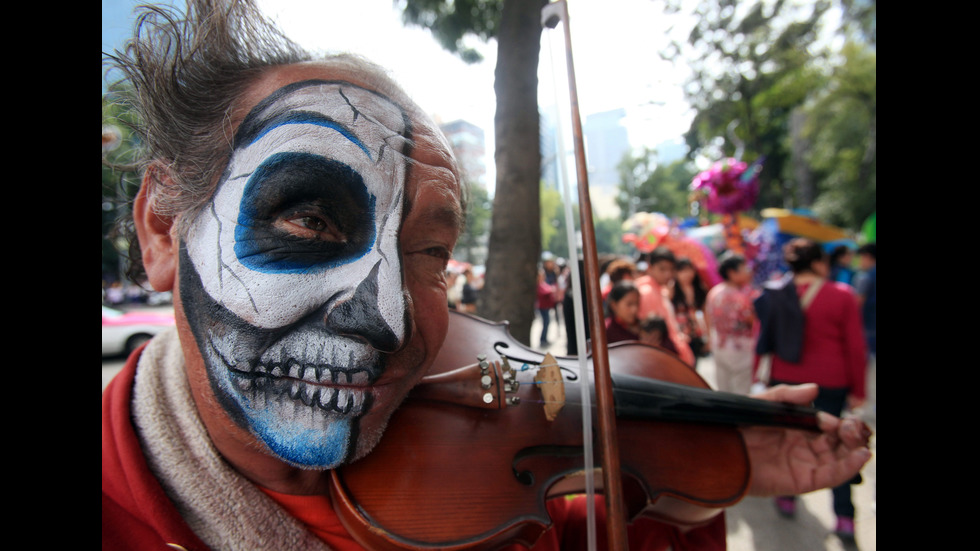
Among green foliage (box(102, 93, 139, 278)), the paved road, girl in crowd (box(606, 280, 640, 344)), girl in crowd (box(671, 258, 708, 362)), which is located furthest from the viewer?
girl in crowd (box(671, 258, 708, 362))

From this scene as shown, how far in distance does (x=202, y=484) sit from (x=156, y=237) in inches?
21.2

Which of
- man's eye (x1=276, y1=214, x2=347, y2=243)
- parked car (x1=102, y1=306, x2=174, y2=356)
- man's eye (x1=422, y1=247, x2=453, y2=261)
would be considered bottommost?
parked car (x1=102, y1=306, x2=174, y2=356)

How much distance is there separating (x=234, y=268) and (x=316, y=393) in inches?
10.8

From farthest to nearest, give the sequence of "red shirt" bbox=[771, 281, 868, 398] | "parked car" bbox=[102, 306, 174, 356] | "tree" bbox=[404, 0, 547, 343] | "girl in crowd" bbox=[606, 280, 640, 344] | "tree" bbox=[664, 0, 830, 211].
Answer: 1. "tree" bbox=[664, 0, 830, 211]
2. "parked car" bbox=[102, 306, 174, 356]
3. "girl in crowd" bbox=[606, 280, 640, 344]
4. "red shirt" bbox=[771, 281, 868, 398]
5. "tree" bbox=[404, 0, 547, 343]

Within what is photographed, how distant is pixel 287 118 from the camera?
865 millimetres

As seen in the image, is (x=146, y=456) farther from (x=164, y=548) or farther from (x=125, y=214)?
(x=125, y=214)

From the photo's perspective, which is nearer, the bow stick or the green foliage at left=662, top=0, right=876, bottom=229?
the bow stick

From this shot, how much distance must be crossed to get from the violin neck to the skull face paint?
774mm

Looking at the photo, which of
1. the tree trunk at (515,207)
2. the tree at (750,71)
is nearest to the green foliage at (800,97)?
the tree at (750,71)

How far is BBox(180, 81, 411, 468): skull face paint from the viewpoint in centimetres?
82

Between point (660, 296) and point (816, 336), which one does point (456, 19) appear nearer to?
point (660, 296)

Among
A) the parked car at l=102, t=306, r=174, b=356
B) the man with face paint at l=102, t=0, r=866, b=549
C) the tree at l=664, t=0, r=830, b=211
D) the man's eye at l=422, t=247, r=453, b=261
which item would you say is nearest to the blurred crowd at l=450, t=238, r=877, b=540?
the man's eye at l=422, t=247, r=453, b=261

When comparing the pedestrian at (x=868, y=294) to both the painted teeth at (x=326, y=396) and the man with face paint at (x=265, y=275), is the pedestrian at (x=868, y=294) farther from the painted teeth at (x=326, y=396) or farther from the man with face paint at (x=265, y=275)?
the painted teeth at (x=326, y=396)

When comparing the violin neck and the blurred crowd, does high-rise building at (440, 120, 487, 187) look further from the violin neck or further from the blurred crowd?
the blurred crowd
